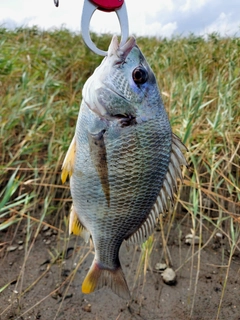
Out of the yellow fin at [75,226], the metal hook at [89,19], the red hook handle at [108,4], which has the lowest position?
the yellow fin at [75,226]

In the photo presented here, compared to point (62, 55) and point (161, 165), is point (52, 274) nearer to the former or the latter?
point (161, 165)

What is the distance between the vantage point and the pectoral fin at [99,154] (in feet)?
2.73

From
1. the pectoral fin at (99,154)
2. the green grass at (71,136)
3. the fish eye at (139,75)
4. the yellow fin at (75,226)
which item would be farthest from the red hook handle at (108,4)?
the green grass at (71,136)

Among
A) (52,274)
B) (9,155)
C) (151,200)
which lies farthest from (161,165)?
(9,155)

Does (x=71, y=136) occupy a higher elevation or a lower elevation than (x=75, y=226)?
higher

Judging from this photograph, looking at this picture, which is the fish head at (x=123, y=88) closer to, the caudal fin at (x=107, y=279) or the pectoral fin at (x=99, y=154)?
the pectoral fin at (x=99, y=154)

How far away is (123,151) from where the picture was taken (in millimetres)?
846

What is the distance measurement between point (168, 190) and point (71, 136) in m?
1.62

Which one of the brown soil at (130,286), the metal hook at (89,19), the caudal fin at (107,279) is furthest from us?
the brown soil at (130,286)

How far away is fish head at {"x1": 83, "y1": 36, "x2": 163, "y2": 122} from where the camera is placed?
2.78 feet

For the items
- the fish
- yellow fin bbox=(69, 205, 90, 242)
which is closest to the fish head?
the fish

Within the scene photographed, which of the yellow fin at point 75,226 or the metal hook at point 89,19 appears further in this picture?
the yellow fin at point 75,226

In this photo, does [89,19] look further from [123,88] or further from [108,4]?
[123,88]

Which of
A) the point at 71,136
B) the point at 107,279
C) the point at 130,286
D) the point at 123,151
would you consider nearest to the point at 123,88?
the point at 123,151
